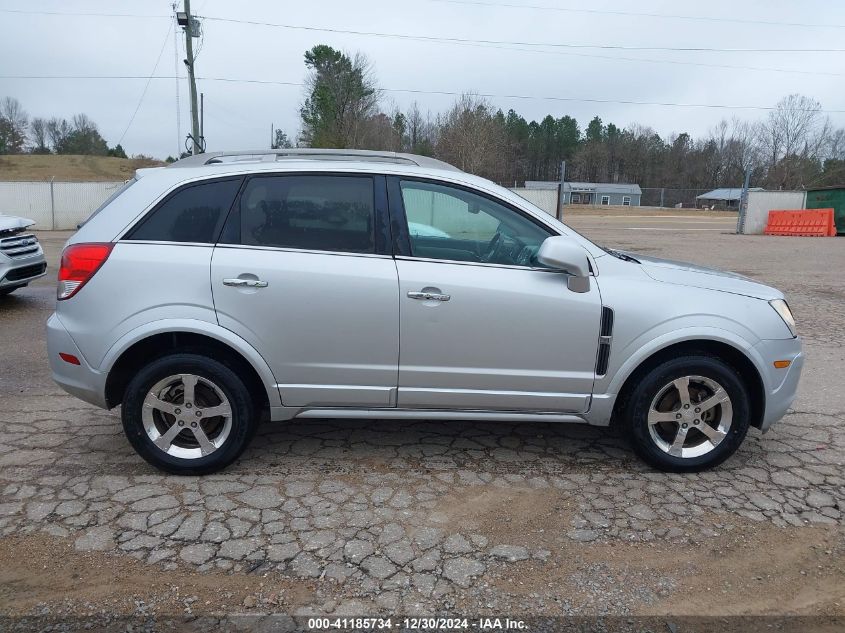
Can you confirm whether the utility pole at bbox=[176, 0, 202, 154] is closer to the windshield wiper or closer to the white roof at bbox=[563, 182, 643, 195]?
the windshield wiper

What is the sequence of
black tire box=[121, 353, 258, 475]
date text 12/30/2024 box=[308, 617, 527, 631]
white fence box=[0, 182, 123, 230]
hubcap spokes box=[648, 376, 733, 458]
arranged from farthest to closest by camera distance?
white fence box=[0, 182, 123, 230] < hubcap spokes box=[648, 376, 733, 458] < black tire box=[121, 353, 258, 475] < date text 12/30/2024 box=[308, 617, 527, 631]

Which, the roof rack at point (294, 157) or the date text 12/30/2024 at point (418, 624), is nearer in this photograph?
the date text 12/30/2024 at point (418, 624)

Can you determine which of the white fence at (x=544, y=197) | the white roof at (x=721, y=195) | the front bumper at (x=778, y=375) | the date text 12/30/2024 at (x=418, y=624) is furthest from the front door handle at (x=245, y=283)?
the white roof at (x=721, y=195)

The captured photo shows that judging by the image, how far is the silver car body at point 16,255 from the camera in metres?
8.05

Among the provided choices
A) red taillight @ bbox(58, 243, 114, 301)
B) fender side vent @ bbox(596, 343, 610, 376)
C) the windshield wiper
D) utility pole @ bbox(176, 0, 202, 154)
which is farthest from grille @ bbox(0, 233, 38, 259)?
utility pole @ bbox(176, 0, 202, 154)

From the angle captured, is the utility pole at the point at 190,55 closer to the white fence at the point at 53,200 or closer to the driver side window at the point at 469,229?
the white fence at the point at 53,200

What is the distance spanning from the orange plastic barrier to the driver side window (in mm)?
25060

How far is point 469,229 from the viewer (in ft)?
12.7

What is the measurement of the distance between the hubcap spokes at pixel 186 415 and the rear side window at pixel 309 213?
2.91 feet

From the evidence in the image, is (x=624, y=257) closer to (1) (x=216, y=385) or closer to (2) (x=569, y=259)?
(2) (x=569, y=259)

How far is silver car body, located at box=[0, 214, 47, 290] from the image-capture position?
8047 mm

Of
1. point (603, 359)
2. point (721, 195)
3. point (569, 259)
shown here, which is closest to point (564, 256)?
point (569, 259)

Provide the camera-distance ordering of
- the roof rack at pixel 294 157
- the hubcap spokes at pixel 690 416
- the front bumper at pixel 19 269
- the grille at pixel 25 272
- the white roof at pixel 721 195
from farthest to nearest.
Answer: the white roof at pixel 721 195 → the grille at pixel 25 272 → the front bumper at pixel 19 269 → the roof rack at pixel 294 157 → the hubcap spokes at pixel 690 416

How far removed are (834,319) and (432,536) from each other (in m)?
7.70
